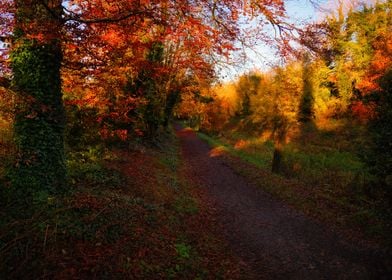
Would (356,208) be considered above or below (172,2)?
below

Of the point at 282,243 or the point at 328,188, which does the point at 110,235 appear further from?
the point at 328,188

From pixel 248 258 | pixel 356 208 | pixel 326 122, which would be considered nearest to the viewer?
pixel 248 258

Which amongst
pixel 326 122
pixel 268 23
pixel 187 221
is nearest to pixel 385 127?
pixel 268 23

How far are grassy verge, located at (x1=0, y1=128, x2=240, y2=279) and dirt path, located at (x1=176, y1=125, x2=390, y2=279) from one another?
0.67 meters

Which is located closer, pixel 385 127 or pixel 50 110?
pixel 50 110

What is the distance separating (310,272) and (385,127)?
5807 mm

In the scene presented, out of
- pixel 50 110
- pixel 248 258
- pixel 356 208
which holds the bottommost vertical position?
pixel 248 258

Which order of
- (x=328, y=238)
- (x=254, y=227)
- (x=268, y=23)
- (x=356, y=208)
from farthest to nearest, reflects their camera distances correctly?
(x=356, y=208) → (x=254, y=227) → (x=328, y=238) → (x=268, y=23)

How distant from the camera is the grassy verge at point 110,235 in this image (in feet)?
17.0

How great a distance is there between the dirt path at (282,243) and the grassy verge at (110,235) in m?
0.67

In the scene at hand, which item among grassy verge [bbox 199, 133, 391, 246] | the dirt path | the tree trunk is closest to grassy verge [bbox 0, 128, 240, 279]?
the dirt path

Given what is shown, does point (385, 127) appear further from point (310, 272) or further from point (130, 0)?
point (130, 0)

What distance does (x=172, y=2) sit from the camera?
349 inches

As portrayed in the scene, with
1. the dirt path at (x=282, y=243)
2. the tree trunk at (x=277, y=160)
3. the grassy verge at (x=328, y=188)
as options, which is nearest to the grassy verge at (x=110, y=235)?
the dirt path at (x=282, y=243)
